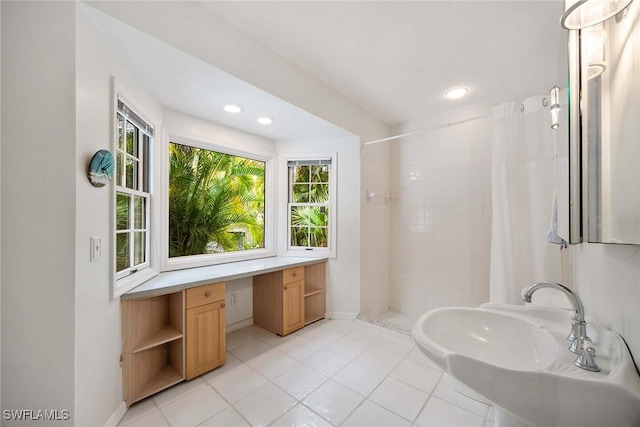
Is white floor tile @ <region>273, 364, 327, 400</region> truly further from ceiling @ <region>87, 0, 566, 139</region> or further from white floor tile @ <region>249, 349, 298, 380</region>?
ceiling @ <region>87, 0, 566, 139</region>

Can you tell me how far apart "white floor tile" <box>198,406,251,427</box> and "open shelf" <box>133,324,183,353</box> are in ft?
1.93

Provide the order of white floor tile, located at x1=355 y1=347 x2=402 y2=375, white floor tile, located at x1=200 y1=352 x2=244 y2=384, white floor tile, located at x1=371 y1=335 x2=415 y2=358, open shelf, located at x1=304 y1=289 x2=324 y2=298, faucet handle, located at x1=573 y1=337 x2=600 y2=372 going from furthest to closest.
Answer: open shelf, located at x1=304 y1=289 x2=324 y2=298 → white floor tile, located at x1=371 y1=335 x2=415 y2=358 → white floor tile, located at x1=355 y1=347 x2=402 y2=375 → white floor tile, located at x1=200 y1=352 x2=244 y2=384 → faucet handle, located at x1=573 y1=337 x2=600 y2=372

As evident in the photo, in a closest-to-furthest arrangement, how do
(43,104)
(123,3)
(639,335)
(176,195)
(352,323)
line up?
(639,335) → (43,104) → (123,3) → (352,323) → (176,195)

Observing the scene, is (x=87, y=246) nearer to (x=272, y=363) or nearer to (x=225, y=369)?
(x=225, y=369)

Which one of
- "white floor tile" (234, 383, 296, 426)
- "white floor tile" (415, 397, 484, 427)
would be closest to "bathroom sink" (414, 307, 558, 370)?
"white floor tile" (415, 397, 484, 427)

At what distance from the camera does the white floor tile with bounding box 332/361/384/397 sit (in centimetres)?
177

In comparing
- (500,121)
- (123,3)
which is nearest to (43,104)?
(123,3)

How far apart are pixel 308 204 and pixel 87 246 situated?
2.11m

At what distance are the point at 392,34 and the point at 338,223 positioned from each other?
1.85 m

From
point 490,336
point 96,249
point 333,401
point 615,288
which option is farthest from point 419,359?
point 96,249

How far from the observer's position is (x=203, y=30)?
1.54m

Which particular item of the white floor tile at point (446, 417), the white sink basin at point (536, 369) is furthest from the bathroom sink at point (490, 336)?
the white floor tile at point (446, 417)

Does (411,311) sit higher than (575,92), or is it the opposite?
(575,92)

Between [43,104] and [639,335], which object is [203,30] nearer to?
[43,104]
